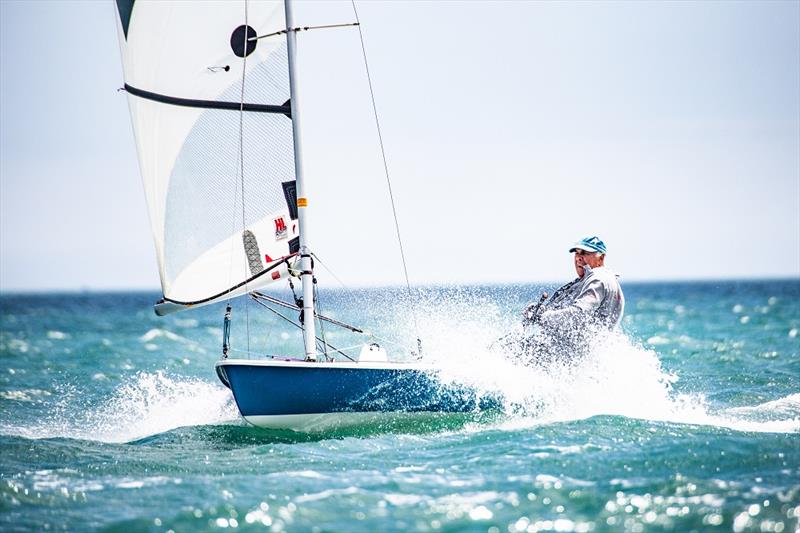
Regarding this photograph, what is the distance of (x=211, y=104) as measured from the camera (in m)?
9.30

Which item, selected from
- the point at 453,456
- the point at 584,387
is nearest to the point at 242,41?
the point at 453,456

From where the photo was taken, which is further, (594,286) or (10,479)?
(594,286)

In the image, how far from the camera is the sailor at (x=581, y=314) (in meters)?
9.09

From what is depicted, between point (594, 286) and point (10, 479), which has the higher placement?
point (594, 286)

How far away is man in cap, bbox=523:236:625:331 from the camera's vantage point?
908 cm

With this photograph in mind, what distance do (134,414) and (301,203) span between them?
3615 millimetres

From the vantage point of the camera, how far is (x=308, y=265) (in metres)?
9.16

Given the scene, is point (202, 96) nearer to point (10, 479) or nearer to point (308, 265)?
point (308, 265)

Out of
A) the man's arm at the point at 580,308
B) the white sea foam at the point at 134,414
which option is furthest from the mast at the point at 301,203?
the man's arm at the point at 580,308

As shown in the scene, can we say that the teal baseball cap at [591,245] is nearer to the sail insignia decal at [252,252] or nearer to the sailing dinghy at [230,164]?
the sailing dinghy at [230,164]

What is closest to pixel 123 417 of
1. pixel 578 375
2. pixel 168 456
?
pixel 168 456

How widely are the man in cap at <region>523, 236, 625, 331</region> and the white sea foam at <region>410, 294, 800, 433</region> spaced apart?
0.29 meters

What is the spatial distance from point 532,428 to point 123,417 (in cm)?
494

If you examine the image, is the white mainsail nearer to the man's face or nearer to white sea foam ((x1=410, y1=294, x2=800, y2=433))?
white sea foam ((x1=410, y1=294, x2=800, y2=433))
